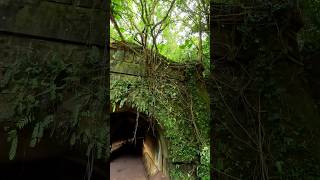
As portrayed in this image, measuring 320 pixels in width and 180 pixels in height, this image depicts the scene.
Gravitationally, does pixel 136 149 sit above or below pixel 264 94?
below

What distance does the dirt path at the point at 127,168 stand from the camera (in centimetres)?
880

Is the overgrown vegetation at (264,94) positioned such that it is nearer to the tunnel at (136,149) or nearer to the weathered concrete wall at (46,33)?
the weathered concrete wall at (46,33)

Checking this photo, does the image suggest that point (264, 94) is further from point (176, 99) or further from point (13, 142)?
point (176, 99)

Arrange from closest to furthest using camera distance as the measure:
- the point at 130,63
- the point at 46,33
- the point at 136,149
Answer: the point at 46,33 < the point at 130,63 < the point at 136,149

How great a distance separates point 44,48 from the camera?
2850mm

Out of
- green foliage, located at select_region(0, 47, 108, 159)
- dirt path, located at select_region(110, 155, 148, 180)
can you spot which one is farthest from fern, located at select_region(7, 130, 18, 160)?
dirt path, located at select_region(110, 155, 148, 180)

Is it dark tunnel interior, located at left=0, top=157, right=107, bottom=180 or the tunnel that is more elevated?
dark tunnel interior, located at left=0, top=157, right=107, bottom=180

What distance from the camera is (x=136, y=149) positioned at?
33.9 ft

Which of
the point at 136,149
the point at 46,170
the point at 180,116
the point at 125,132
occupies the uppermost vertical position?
the point at 180,116

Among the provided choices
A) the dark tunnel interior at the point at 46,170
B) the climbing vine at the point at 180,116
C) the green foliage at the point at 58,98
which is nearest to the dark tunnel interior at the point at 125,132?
the climbing vine at the point at 180,116

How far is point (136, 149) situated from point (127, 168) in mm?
1033

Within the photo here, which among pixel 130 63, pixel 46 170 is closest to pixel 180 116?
pixel 130 63

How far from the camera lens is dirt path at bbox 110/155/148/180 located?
346 inches

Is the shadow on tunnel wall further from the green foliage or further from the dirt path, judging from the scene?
the dirt path
